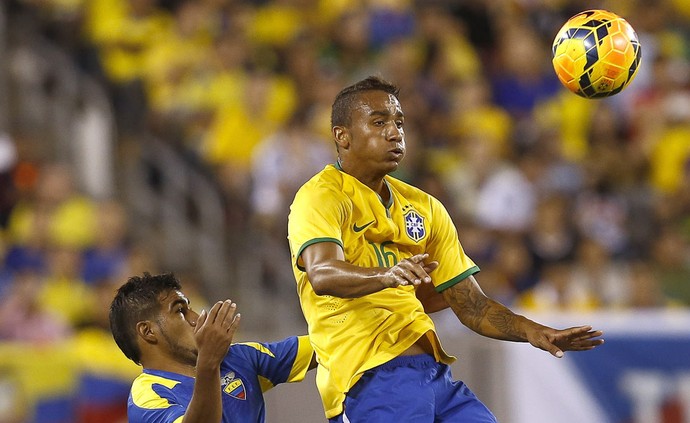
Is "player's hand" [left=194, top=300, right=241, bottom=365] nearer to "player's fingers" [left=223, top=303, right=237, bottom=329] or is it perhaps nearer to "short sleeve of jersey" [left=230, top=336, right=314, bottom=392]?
"player's fingers" [left=223, top=303, right=237, bottom=329]

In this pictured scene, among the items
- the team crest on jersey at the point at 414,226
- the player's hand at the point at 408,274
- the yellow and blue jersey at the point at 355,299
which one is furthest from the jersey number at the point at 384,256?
the player's hand at the point at 408,274

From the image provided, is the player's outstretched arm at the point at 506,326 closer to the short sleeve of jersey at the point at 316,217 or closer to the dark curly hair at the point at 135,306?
the short sleeve of jersey at the point at 316,217

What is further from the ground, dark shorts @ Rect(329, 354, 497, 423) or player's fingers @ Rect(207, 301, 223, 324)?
player's fingers @ Rect(207, 301, 223, 324)

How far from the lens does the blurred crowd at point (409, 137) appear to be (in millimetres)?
10250

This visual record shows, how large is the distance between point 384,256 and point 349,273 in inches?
20.6

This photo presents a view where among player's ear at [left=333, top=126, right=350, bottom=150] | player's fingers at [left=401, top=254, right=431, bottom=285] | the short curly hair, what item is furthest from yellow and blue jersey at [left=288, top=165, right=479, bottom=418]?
player's fingers at [left=401, top=254, right=431, bottom=285]

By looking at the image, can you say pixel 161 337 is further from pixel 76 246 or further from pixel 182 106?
pixel 182 106

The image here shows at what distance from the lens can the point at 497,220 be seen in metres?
11.1

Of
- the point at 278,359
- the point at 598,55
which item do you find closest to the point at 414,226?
the point at 278,359

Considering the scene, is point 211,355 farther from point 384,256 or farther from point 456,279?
point 456,279

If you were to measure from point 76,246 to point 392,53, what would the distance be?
3.66m

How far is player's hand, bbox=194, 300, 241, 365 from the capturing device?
4684 millimetres

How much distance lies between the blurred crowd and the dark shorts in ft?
16.1

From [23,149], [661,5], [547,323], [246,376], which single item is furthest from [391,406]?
[661,5]
